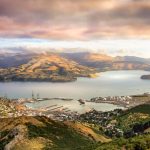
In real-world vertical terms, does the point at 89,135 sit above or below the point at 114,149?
below

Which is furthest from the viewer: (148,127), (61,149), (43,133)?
(148,127)

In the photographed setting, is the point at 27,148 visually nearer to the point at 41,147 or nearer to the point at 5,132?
the point at 41,147

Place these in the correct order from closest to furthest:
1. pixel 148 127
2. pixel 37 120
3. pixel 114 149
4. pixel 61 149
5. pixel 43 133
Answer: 1. pixel 114 149
2. pixel 61 149
3. pixel 43 133
4. pixel 37 120
5. pixel 148 127

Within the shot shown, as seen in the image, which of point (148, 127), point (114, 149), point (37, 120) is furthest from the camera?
point (148, 127)

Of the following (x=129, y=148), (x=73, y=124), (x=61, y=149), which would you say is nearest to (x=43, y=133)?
(x=61, y=149)

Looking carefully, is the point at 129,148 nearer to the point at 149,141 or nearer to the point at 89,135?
the point at 149,141

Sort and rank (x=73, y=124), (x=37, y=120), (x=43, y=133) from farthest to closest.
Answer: (x=73, y=124), (x=37, y=120), (x=43, y=133)

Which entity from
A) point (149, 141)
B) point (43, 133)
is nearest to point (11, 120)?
point (43, 133)

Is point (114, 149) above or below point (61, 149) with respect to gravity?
above

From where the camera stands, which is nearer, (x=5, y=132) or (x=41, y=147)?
(x=41, y=147)
